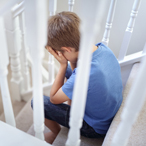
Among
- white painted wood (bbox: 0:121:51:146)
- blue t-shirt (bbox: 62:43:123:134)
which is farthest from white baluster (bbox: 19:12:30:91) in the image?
white painted wood (bbox: 0:121:51:146)

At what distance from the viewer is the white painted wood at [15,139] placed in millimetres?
643

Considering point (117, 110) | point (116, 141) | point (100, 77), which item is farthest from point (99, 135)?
point (116, 141)

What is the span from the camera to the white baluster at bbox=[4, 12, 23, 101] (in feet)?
4.08

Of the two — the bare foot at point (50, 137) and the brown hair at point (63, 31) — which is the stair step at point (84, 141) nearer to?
the bare foot at point (50, 137)

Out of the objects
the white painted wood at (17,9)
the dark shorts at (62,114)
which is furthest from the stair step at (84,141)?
the white painted wood at (17,9)

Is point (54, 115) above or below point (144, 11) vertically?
below

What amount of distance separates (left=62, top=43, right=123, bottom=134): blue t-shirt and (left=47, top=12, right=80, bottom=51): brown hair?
13 cm

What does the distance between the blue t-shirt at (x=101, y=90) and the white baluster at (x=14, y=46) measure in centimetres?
68

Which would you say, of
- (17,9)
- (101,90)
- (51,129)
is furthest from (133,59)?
(17,9)

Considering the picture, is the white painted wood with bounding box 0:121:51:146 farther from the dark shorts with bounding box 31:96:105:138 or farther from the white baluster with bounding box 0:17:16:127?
the dark shorts with bounding box 31:96:105:138

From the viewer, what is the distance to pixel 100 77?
0.77 meters

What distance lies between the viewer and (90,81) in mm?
769

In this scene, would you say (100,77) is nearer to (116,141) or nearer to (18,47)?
(116,141)

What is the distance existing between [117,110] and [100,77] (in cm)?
26
